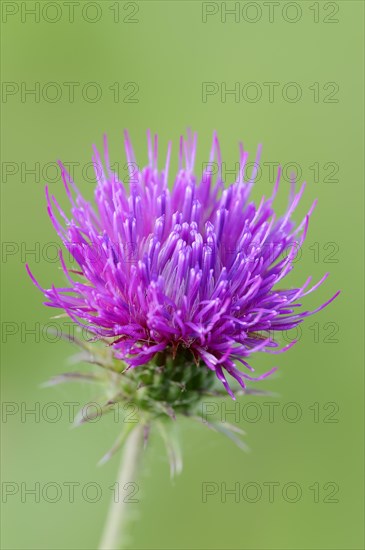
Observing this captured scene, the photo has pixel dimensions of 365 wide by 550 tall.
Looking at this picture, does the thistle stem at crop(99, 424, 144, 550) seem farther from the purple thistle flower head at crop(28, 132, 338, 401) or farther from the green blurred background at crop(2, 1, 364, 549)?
the purple thistle flower head at crop(28, 132, 338, 401)

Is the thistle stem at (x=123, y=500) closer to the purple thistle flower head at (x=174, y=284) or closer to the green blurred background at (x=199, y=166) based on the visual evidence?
the green blurred background at (x=199, y=166)

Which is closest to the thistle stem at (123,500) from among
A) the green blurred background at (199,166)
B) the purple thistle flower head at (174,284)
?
the green blurred background at (199,166)

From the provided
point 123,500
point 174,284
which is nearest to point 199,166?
point 174,284

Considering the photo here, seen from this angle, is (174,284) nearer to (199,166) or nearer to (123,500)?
(123,500)

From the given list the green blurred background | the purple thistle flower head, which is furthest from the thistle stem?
the purple thistle flower head

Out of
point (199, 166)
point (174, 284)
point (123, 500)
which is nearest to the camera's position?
point (174, 284)

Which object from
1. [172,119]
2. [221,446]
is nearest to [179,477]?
[221,446]
